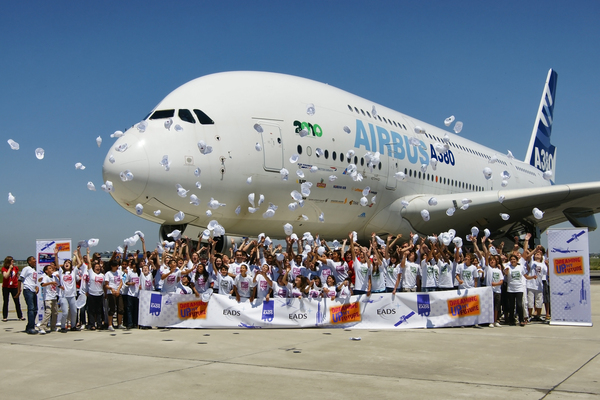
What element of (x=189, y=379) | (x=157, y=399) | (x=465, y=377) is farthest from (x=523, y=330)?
(x=157, y=399)

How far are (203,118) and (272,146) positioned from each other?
1552 millimetres

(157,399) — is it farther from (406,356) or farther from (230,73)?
(230,73)

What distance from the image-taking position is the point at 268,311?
9.61m

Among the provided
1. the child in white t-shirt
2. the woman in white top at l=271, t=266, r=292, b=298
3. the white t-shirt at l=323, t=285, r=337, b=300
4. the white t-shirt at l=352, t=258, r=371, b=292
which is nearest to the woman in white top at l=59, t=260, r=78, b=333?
the child in white t-shirt

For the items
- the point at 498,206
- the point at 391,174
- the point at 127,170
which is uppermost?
the point at 391,174

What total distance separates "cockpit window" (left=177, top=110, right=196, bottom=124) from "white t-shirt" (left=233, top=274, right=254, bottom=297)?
3.34 meters

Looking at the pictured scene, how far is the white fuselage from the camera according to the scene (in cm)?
1049

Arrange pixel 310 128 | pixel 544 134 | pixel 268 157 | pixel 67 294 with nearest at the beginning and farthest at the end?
pixel 67 294 < pixel 268 157 < pixel 310 128 < pixel 544 134

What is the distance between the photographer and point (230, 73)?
1296 centimetres

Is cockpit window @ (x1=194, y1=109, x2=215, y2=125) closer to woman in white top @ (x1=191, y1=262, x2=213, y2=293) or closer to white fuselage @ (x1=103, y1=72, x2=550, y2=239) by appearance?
white fuselage @ (x1=103, y1=72, x2=550, y2=239)

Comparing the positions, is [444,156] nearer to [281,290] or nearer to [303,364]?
[281,290]

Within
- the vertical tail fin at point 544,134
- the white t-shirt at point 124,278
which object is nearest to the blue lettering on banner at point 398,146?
the white t-shirt at point 124,278

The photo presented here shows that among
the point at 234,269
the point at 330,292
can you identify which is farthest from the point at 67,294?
the point at 330,292

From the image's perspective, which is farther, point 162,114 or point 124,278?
point 162,114
